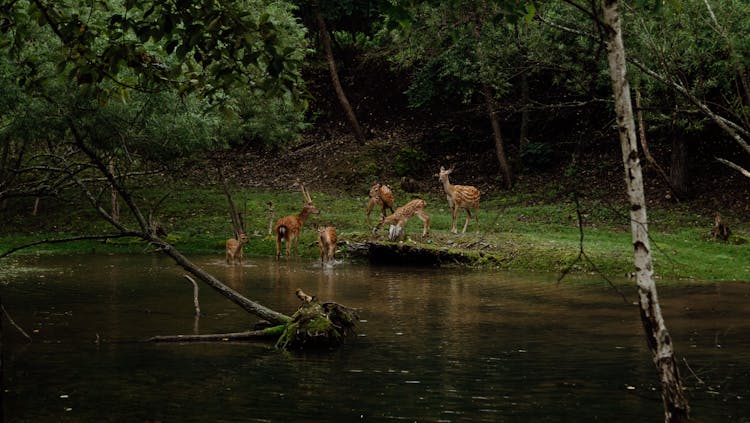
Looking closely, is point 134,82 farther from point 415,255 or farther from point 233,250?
point 415,255

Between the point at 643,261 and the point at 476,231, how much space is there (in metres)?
20.5

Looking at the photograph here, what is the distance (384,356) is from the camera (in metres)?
13.0

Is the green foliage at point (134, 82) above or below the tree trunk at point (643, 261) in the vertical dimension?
above

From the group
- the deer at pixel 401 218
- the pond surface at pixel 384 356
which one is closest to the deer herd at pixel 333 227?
the deer at pixel 401 218

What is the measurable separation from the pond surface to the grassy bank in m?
2.82

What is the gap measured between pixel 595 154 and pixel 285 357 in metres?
26.9

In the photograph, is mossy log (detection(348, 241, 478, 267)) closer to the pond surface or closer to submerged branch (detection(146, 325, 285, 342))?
the pond surface

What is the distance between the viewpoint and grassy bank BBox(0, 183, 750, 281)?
2380 centimetres

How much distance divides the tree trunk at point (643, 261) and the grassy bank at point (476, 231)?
1281 cm

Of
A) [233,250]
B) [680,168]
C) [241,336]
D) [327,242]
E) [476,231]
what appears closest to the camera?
[241,336]

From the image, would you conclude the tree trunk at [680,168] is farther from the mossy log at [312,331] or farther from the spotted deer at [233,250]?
the mossy log at [312,331]

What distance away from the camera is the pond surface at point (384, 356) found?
Answer: 1016 cm

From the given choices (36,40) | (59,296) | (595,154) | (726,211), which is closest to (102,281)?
(59,296)

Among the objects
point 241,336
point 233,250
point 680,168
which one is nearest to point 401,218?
point 233,250
